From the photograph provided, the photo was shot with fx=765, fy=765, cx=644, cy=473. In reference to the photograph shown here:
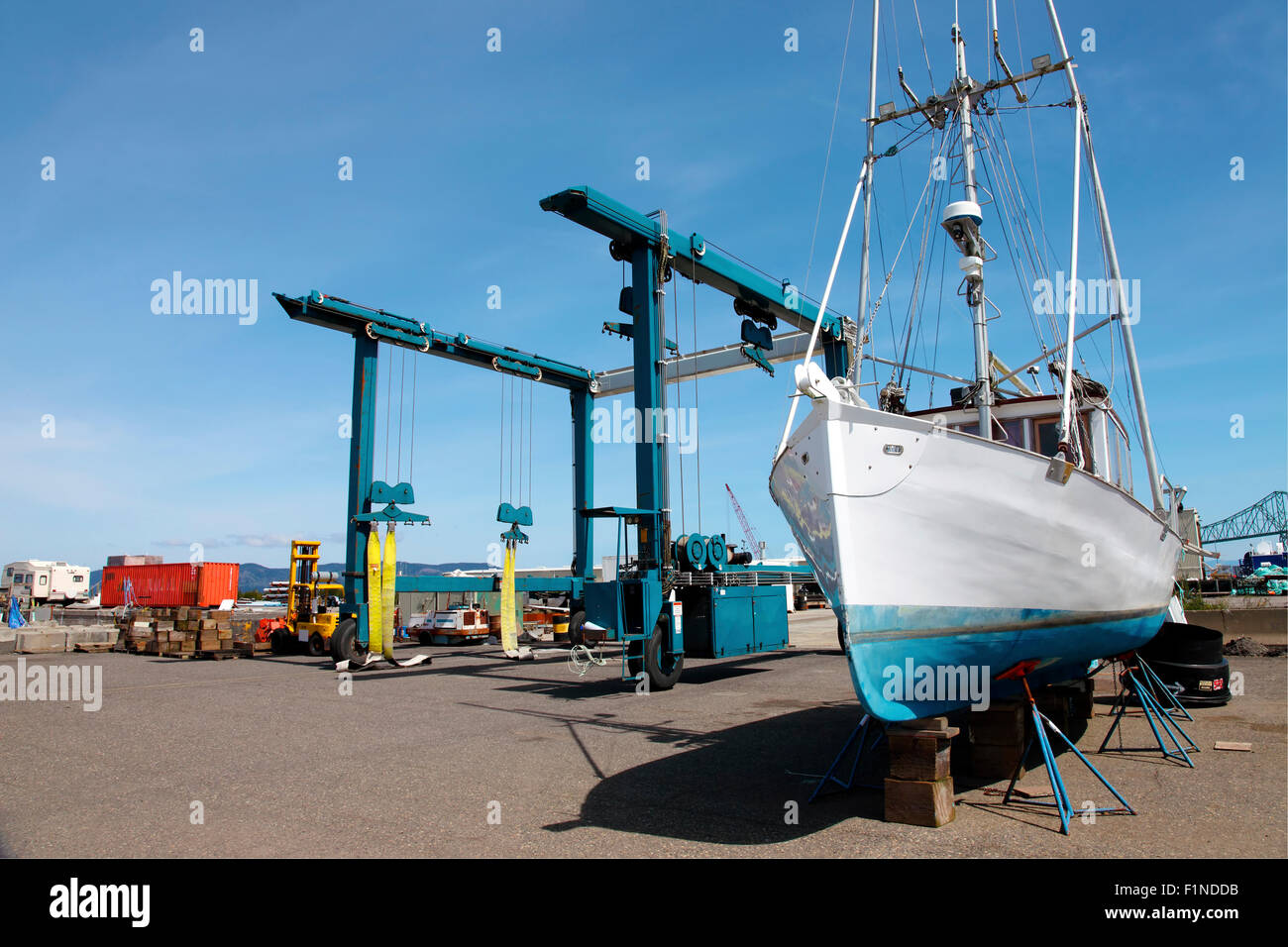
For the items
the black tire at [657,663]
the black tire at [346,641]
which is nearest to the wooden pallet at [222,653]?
the black tire at [346,641]

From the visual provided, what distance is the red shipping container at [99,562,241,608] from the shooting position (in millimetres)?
35562

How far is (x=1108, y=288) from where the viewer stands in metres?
8.52

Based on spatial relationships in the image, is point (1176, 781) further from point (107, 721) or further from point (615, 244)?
point (107, 721)

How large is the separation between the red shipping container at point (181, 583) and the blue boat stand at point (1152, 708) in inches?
1410

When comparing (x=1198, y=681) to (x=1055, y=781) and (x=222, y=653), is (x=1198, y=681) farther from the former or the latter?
(x=222, y=653)

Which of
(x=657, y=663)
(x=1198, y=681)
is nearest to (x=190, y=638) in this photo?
(x=657, y=663)

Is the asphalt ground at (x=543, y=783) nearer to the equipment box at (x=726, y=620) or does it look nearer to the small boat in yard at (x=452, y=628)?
the equipment box at (x=726, y=620)

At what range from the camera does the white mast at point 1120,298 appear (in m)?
7.98

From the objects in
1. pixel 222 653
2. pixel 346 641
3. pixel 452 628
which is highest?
pixel 346 641

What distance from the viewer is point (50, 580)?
50.7 metres

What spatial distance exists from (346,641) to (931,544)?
612 inches
